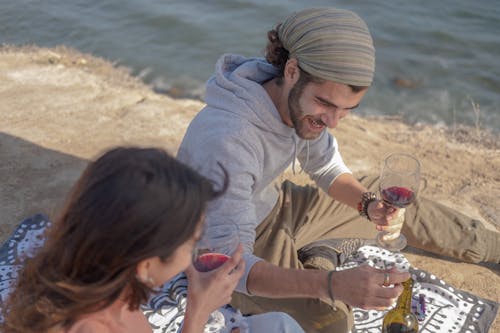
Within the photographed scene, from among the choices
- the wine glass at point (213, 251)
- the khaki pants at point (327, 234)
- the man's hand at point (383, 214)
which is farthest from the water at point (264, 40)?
the wine glass at point (213, 251)

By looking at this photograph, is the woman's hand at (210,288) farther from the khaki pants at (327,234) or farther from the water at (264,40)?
the water at (264,40)

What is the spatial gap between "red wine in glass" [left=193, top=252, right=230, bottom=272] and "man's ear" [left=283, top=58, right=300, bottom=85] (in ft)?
4.08

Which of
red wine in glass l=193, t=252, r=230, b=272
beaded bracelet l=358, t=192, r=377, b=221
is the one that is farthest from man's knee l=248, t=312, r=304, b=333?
beaded bracelet l=358, t=192, r=377, b=221

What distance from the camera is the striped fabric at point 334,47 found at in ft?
9.93

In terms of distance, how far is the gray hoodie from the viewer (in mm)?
2951

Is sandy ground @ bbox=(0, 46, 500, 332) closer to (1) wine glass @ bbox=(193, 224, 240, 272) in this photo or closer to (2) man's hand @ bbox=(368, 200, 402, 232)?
(2) man's hand @ bbox=(368, 200, 402, 232)

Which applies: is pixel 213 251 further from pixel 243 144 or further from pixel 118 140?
pixel 118 140

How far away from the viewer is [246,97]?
127 inches

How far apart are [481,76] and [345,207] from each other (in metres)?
6.00

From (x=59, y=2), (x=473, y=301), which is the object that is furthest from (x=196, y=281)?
(x=59, y=2)

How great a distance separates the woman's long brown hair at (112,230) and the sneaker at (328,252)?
1970 millimetres

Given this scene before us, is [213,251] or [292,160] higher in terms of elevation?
[213,251]

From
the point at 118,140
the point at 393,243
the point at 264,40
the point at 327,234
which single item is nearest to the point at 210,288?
the point at 393,243

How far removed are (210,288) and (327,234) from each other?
1.82 metres
